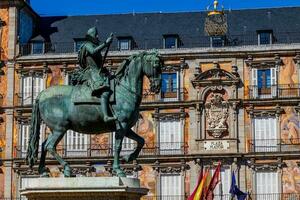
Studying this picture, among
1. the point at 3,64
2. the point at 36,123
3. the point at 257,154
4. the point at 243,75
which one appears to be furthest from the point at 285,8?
the point at 36,123

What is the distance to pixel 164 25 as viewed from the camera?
57.2m

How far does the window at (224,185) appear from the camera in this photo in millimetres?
51625

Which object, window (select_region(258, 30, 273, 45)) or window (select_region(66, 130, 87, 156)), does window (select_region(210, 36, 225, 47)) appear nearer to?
window (select_region(258, 30, 273, 45))

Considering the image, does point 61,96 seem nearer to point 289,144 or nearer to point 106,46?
point 106,46

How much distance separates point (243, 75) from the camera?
53.0 m

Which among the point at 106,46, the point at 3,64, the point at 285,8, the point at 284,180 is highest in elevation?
the point at 285,8

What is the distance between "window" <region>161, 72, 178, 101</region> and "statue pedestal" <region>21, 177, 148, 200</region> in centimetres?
3848

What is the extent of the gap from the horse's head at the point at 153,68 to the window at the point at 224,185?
36.0 meters

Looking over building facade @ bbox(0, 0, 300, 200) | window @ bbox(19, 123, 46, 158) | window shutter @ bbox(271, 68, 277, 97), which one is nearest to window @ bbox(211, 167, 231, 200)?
building facade @ bbox(0, 0, 300, 200)

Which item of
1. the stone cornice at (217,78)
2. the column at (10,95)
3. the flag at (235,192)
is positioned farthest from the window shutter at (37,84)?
the flag at (235,192)

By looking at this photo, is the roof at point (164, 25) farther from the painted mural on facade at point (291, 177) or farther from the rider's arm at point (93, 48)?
the rider's arm at point (93, 48)

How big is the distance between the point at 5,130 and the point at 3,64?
4.46 metres

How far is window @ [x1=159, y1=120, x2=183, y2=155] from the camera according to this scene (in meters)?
52.9

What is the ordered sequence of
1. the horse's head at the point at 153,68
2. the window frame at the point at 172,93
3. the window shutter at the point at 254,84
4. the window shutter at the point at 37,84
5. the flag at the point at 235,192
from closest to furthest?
the horse's head at the point at 153,68
the flag at the point at 235,192
the window shutter at the point at 254,84
the window frame at the point at 172,93
the window shutter at the point at 37,84
